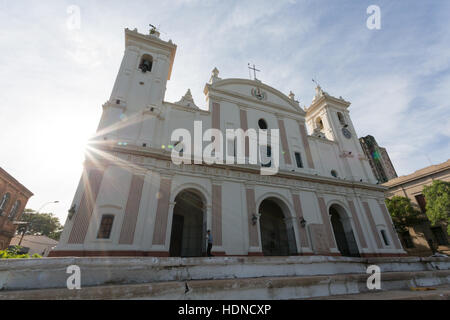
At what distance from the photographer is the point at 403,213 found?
23875 millimetres

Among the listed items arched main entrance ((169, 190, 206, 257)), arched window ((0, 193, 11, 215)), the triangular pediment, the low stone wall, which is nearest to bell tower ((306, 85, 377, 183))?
the triangular pediment

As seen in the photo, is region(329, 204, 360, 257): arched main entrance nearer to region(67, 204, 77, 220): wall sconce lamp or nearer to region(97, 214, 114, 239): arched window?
region(97, 214, 114, 239): arched window

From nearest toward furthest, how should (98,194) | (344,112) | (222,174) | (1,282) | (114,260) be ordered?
(1,282)
(114,260)
(98,194)
(222,174)
(344,112)

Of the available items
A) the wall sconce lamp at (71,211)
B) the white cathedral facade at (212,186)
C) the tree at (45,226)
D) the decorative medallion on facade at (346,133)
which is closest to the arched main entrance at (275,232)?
the white cathedral facade at (212,186)

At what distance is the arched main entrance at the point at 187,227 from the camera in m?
13.9

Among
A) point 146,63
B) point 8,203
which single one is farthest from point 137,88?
point 8,203

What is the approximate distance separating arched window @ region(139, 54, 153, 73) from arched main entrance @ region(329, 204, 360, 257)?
65.4ft

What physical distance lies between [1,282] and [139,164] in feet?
29.7

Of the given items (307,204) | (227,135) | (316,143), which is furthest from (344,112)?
(227,135)

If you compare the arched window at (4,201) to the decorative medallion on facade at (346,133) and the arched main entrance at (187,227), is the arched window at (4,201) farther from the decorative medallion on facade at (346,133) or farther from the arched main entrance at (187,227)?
the decorative medallion on facade at (346,133)

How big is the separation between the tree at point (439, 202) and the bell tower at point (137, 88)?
27237 millimetres

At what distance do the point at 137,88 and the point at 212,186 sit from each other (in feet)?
32.2

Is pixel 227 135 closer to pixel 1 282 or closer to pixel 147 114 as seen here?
pixel 147 114
